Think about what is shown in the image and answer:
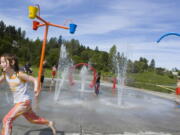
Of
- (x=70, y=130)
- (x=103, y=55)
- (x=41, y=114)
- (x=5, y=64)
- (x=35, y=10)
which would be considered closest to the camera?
(x=5, y=64)

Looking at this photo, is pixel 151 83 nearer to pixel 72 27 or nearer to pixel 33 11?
pixel 72 27

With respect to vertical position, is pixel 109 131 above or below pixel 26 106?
below

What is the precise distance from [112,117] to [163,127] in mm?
1503

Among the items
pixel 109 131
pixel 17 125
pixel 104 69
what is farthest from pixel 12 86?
pixel 104 69

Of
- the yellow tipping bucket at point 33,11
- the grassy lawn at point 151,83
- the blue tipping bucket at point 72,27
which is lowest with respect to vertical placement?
the grassy lawn at point 151,83

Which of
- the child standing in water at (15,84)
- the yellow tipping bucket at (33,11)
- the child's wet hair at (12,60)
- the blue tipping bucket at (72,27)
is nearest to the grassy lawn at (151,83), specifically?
the blue tipping bucket at (72,27)

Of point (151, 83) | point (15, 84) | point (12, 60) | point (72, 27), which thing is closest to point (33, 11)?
point (72, 27)

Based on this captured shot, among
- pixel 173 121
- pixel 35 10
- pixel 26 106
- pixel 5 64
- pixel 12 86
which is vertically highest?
pixel 35 10

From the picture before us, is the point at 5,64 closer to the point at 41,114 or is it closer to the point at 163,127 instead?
the point at 41,114

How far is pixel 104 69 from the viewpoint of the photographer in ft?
190

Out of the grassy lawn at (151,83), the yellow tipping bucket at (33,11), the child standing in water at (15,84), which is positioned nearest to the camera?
the child standing in water at (15,84)

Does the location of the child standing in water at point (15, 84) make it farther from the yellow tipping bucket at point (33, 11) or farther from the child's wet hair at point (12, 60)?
the yellow tipping bucket at point (33, 11)

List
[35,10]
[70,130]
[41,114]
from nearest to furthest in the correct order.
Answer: [70,130] → [41,114] → [35,10]

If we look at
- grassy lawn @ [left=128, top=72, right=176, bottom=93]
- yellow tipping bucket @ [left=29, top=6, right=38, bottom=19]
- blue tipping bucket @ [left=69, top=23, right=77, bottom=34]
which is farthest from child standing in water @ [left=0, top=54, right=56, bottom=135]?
grassy lawn @ [left=128, top=72, right=176, bottom=93]
